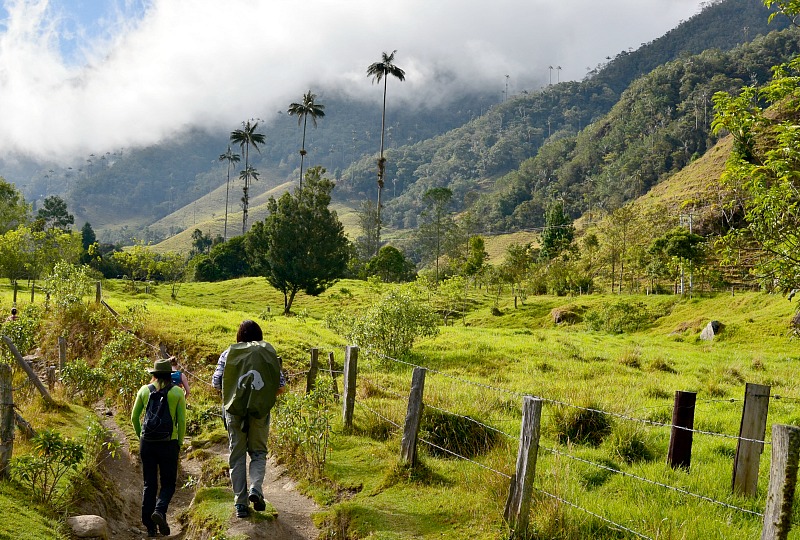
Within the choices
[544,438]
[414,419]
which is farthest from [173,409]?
[544,438]

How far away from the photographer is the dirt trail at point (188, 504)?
743 centimetres

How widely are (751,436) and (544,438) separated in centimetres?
407

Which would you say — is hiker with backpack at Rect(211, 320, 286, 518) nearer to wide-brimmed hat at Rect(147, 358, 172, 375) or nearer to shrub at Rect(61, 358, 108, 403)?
wide-brimmed hat at Rect(147, 358, 172, 375)

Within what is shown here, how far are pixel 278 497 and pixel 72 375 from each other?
342 inches

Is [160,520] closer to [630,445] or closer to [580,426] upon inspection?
[580,426]

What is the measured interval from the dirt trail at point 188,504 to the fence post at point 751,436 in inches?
208

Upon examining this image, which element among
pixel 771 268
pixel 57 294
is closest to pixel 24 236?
pixel 57 294

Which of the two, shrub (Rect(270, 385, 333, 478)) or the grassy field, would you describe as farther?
shrub (Rect(270, 385, 333, 478))

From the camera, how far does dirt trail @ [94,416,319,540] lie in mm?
7430

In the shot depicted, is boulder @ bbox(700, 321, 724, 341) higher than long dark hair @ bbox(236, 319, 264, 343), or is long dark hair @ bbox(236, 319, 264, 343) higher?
long dark hair @ bbox(236, 319, 264, 343)

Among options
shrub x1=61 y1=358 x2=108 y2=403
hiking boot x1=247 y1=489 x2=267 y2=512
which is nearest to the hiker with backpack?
hiking boot x1=247 y1=489 x2=267 y2=512

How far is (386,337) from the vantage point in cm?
2050

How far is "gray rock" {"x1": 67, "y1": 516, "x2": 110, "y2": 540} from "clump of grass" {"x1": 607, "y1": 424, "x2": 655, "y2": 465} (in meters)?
7.45

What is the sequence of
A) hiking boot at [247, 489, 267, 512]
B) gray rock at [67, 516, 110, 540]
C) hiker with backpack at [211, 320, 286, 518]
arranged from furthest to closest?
hiking boot at [247, 489, 267, 512] < gray rock at [67, 516, 110, 540] < hiker with backpack at [211, 320, 286, 518]
